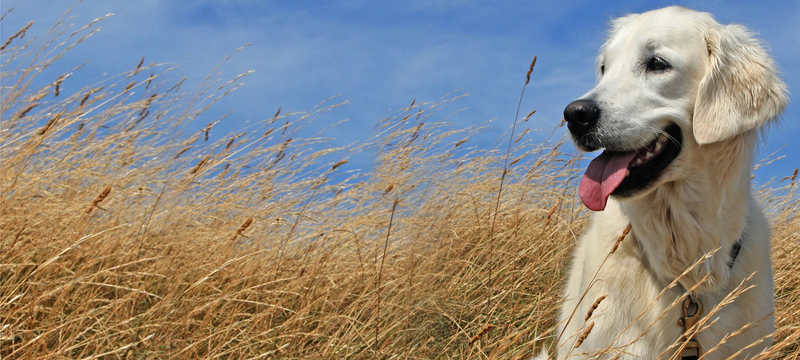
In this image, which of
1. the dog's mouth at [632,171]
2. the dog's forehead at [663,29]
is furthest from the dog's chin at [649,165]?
the dog's forehead at [663,29]

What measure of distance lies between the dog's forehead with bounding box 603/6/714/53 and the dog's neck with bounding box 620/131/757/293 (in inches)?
15.6

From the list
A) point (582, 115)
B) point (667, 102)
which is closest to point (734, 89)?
point (667, 102)

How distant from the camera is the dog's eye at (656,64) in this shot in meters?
2.18

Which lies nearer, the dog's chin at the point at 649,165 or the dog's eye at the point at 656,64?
the dog's chin at the point at 649,165

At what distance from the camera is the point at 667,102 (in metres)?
2.15

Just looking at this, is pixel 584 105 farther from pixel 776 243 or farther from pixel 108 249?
pixel 776 243

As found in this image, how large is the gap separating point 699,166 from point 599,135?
38 cm

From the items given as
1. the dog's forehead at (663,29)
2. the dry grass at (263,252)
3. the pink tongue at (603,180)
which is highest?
the dog's forehead at (663,29)

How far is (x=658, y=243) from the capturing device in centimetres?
216

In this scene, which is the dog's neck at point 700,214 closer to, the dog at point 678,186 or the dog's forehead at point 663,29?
the dog at point 678,186

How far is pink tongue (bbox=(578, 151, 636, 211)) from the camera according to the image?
2.07m

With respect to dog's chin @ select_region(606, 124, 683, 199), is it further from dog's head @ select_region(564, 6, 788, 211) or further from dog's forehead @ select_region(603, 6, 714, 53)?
dog's forehead @ select_region(603, 6, 714, 53)

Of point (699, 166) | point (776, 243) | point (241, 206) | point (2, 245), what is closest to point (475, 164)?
point (241, 206)

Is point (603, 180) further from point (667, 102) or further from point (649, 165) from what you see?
point (667, 102)
